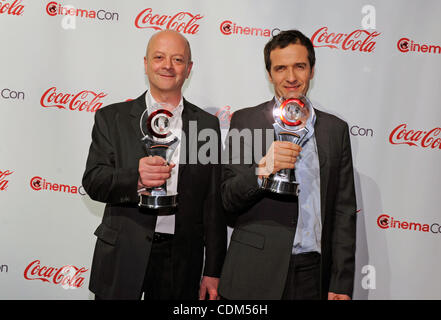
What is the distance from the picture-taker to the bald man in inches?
A: 79.1

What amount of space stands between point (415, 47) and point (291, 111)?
57.8 inches

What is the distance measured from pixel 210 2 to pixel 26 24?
3.97 ft

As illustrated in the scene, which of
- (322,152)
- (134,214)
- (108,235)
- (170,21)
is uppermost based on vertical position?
(170,21)

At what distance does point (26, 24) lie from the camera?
2811mm

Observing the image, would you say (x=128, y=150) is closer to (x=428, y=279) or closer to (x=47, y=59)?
(x=47, y=59)

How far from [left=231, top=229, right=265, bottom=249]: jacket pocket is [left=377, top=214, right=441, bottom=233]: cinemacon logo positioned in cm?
129

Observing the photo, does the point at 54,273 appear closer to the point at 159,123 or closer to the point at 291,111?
the point at 159,123

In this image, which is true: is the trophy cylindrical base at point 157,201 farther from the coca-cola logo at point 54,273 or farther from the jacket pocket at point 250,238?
the coca-cola logo at point 54,273

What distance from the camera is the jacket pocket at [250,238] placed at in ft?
6.46

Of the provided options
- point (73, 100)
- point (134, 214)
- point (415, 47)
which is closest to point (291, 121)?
point (134, 214)

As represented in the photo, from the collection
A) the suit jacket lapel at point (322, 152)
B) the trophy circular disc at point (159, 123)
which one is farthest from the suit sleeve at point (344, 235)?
the trophy circular disc at point (159, 123)

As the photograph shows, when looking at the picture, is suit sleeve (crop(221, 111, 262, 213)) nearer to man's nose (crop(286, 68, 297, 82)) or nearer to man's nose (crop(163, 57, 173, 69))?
man's nose (crop(286, 68, 297, 82))

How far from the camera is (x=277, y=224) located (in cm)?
197

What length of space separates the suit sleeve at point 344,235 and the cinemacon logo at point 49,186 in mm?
1714
